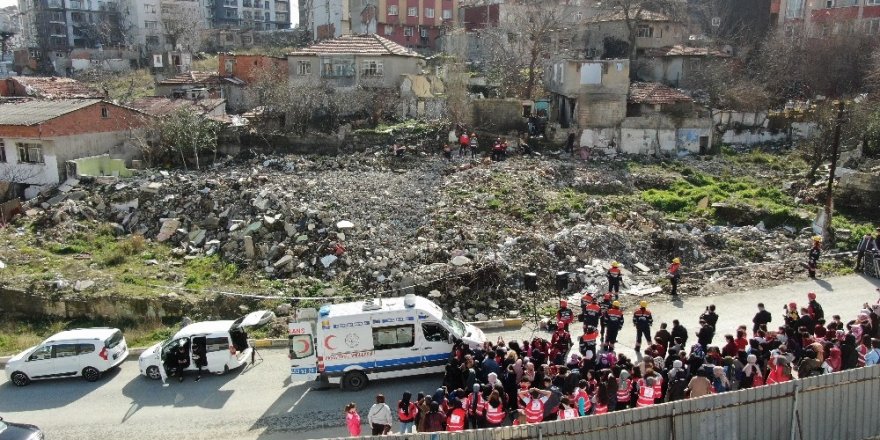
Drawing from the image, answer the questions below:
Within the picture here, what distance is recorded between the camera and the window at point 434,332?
13.3 metres

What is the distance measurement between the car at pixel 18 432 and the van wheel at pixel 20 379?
12.7ft

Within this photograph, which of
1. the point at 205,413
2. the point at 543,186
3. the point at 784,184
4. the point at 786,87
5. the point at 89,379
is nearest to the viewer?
the point at 205,413

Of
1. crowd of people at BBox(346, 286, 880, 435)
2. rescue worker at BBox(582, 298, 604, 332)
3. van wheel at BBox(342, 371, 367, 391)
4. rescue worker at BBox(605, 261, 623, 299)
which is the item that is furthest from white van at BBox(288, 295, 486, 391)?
rescue worker at BBox(605, 261, 623, 299)

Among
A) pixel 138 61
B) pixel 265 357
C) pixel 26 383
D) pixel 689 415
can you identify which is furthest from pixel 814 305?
pixel 138 61

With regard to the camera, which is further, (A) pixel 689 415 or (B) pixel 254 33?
(B) pixel 254 33

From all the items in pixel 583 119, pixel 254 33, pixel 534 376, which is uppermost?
pixel 254 33

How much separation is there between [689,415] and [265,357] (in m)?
9.76

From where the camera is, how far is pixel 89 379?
48.3 feet

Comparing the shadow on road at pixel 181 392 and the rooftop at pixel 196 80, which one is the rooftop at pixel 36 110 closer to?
the rooftop at pixel 196 80

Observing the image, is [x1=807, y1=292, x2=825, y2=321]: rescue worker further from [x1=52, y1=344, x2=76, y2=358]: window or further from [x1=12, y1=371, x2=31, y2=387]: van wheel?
[x1=12, y1=371, x2=31, y2=387]: van wheel

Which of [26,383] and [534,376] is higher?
[534,376]

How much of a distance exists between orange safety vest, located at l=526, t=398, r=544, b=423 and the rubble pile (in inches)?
261

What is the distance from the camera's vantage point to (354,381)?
13.4 meters

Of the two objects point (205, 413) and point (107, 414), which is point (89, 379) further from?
point (205, 413)
